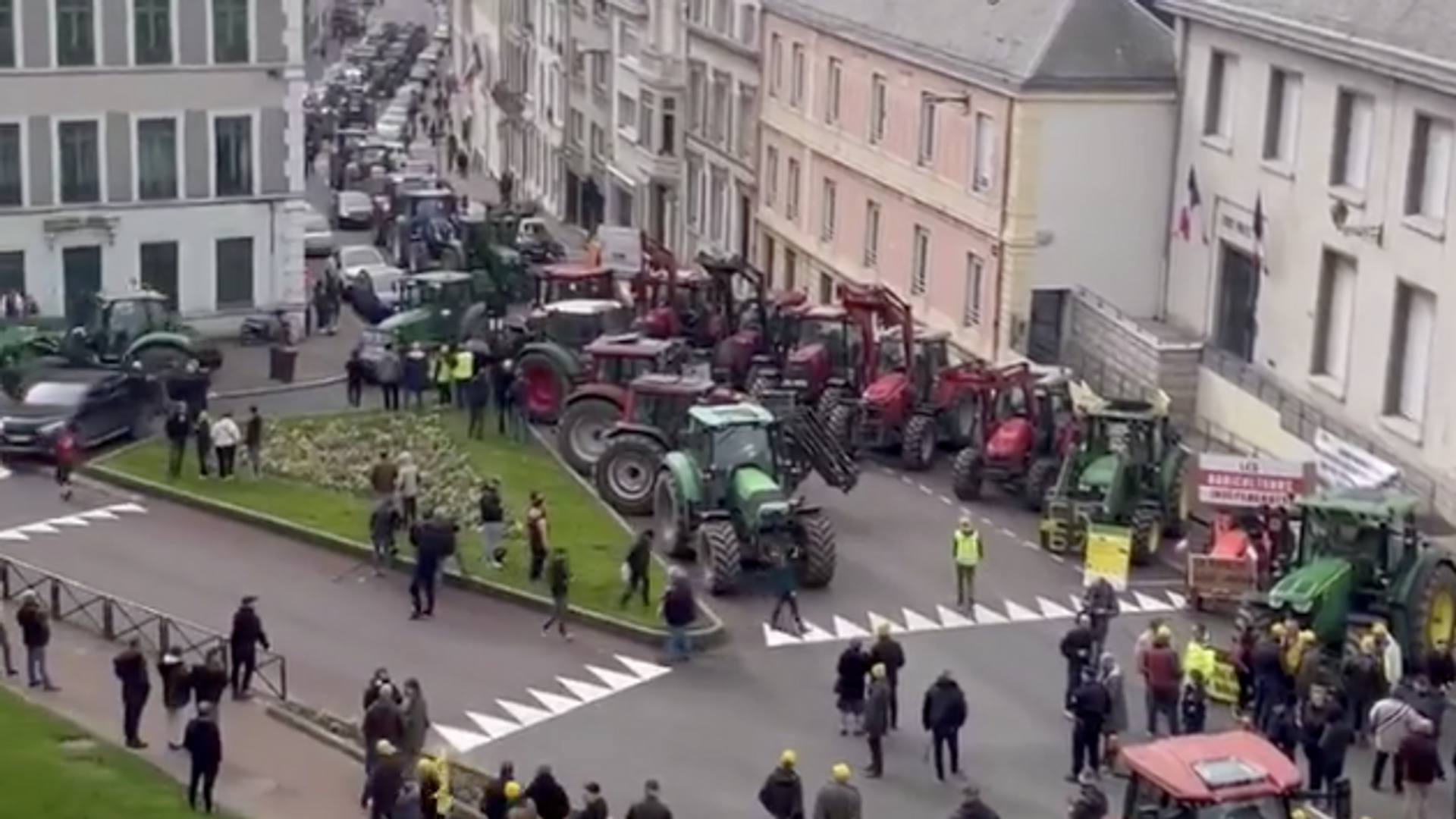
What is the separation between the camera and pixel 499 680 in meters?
30.6

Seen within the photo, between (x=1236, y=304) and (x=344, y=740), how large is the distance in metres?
23.9

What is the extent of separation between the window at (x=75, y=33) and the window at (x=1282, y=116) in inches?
1013

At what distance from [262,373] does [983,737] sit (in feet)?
87.3

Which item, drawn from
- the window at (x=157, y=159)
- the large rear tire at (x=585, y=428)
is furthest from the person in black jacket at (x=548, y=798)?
the window at (x=157, y=159)

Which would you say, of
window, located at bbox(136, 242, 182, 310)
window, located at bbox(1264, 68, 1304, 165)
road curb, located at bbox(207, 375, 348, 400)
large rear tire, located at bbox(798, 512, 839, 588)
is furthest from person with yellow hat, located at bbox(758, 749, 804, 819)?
window, located at bbox(136, 242, 182, 310)

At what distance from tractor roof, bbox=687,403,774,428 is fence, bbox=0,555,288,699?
7856 millimetres

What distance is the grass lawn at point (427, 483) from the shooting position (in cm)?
3528

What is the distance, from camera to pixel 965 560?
1329 inches

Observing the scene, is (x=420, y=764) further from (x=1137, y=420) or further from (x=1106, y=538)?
(x=1137, y=420)

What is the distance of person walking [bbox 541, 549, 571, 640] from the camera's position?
105 feet

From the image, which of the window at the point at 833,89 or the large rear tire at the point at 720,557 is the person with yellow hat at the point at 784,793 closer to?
the large rear tire at the point at 720,557

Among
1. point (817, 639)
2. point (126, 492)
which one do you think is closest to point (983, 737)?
point (817, 639)

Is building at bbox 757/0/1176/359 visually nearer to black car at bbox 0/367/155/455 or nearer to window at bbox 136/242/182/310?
window at bbox 136/242/182/310

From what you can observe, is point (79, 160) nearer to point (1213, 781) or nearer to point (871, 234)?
point (871, 234)
